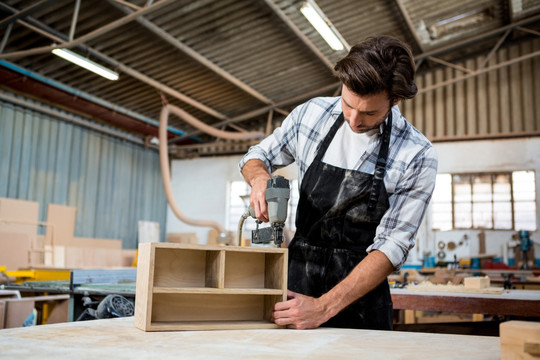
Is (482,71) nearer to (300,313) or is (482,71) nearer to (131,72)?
(131,72)

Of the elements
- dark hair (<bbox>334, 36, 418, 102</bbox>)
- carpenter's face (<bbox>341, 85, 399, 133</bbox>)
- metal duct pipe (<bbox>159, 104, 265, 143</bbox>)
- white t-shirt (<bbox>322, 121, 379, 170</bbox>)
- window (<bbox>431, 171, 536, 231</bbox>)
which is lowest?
white t-shirt (<bbox>322, 121, 379, 170</bbox>)

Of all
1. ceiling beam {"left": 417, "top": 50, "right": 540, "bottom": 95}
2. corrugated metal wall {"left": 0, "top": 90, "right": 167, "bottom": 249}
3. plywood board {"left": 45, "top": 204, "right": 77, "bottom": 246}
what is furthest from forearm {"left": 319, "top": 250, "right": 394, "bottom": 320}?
ceiling beam {"left": 417, "top": 50, "right": 540, "bottom": 95}

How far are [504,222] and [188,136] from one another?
21.7 ft

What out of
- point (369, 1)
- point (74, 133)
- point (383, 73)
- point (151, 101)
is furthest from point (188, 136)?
point (383, 73)

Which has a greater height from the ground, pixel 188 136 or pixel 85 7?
pixel 85 7

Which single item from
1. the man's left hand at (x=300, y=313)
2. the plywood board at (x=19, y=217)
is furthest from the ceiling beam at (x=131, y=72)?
the man's left hand at (x=300, y=313)

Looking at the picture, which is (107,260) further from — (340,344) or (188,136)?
(340,344)

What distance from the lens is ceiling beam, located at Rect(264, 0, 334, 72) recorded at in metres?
7.29

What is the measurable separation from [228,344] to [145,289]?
368 millimetres

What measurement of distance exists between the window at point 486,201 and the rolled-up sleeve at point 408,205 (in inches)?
336

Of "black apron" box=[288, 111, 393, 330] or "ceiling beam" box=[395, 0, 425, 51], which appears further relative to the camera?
"ceiling beam" box=[395, 0, 425, 51]

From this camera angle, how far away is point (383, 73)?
1.54 meters

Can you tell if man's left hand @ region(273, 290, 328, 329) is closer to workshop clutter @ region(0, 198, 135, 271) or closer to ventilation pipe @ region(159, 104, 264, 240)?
ventilation pipe @ region(159, 104, 264, 240)

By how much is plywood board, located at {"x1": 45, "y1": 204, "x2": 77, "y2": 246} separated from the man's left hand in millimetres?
8078
